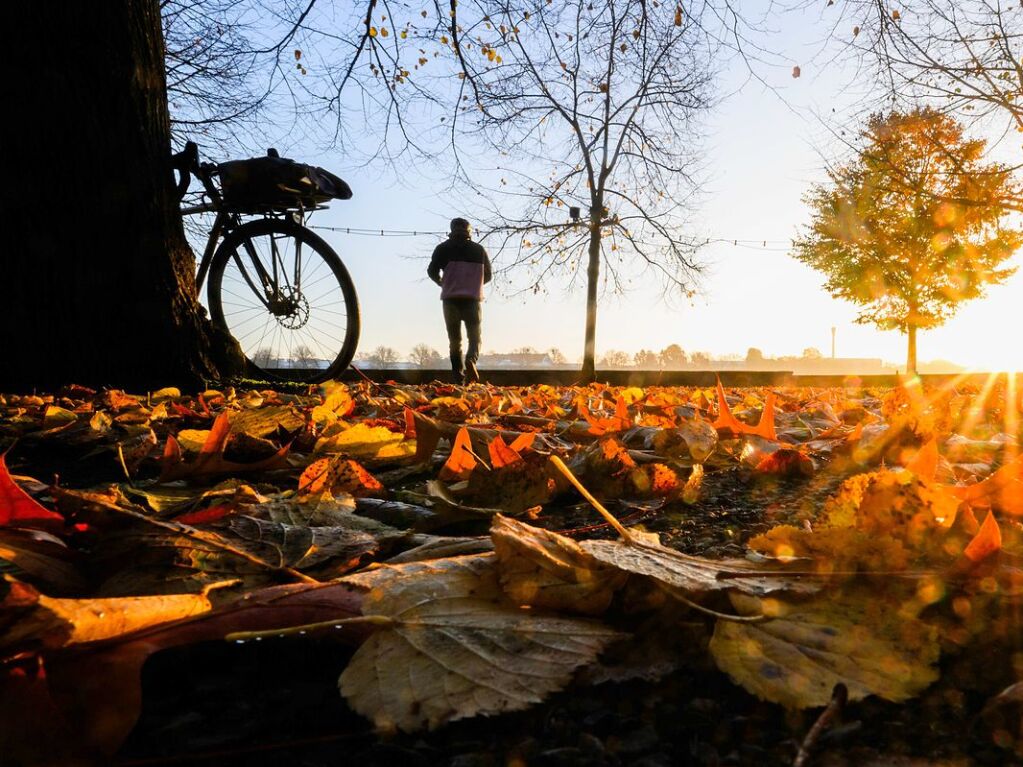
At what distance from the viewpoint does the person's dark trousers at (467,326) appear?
8885mm

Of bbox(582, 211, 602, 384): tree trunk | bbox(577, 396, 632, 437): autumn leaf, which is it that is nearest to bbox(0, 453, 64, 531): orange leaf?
bbox(577, 396, 632, 437): autumn leaf

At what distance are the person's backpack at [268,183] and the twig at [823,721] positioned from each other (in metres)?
4.73

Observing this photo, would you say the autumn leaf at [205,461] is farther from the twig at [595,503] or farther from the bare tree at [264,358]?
the bare tree at [264,358]

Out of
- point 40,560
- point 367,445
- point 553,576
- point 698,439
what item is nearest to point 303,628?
point 553,576

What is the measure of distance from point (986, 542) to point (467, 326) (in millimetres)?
8586

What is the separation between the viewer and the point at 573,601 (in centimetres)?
59

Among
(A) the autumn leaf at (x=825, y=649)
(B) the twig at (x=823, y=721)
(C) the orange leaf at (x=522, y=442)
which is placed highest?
(C) the orange leaf at (x=522, y=442)

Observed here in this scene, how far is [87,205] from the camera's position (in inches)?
123

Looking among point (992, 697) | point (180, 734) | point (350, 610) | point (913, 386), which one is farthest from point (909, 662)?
point (913, 386)

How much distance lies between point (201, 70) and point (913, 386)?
1251 centimetres

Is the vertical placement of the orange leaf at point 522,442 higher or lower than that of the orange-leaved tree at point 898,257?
lower

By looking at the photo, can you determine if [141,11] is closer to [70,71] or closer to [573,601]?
[70,71]

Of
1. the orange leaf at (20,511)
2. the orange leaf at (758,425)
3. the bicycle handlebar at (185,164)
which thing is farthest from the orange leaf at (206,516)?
the bicycle handlebar at (185,164)

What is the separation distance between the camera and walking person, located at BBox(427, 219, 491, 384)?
873cm
